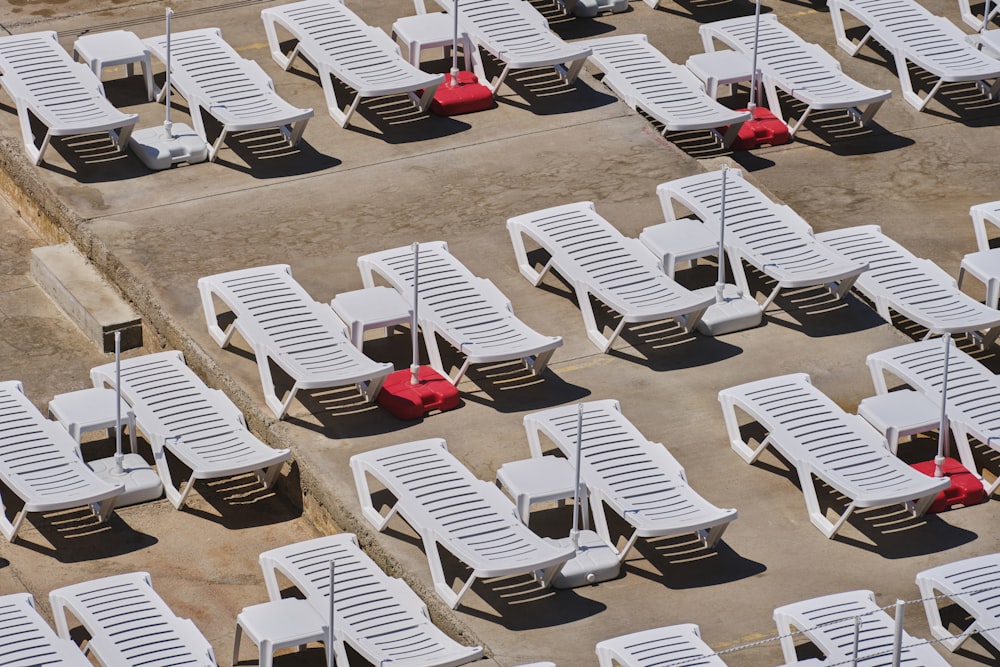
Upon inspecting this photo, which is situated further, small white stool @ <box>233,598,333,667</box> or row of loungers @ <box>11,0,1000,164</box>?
row of loungers @ <box>11,0,1000,164</box>

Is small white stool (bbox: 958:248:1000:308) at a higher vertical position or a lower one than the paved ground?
higher

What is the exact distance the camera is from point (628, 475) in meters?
18.4

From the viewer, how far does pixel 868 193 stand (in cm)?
2278

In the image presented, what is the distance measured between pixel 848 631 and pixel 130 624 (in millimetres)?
4379

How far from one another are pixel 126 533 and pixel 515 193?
500cm

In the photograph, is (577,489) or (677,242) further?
(677,242)

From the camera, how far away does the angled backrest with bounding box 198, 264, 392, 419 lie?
63.0ft

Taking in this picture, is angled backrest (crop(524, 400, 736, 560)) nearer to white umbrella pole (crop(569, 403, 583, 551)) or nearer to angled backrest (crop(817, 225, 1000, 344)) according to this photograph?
white umbrella pole (crop(569, 403, 583, 551))

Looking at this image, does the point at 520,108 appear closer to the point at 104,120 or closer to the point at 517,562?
the point at 104,120

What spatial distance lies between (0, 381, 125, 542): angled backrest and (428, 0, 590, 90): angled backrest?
19.9 feet

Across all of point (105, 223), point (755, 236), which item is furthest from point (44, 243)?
point (755, 236)

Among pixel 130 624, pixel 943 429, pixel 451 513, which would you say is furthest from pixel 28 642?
pixel 943 429

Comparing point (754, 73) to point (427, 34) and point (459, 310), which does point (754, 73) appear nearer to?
point (427, 34)

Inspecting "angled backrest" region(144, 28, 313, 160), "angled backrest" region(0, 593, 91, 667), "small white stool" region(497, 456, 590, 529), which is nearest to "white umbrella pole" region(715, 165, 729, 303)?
"small white stool" region(497, 456, 590, 529)
